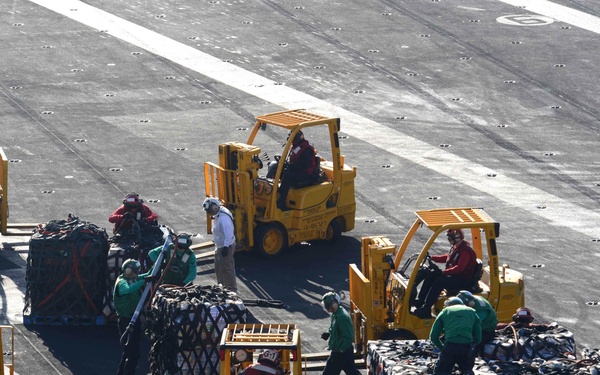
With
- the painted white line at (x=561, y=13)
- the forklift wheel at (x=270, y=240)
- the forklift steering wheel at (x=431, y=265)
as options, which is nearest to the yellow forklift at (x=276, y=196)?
the forklift wheel at (x=270, y=240)

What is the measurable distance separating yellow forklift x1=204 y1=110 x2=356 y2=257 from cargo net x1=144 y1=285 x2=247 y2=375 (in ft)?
19.6

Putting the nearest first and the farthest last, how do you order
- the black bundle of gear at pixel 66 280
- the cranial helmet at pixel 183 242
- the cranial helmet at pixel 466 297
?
the cranial helmet at pixel 466 297
the cranial helmet at pixel 183 242
the black bundle of gear at pixel 66 280

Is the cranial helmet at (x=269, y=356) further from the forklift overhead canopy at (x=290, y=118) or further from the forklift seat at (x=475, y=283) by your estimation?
the forklift overhead canopy at (x=290, y=118)

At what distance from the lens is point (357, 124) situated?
33.0m

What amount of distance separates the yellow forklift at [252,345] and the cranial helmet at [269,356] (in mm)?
69

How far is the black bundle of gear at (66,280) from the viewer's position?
820 inches

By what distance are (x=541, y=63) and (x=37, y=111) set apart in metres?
13.7

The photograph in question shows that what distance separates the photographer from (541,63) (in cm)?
3756

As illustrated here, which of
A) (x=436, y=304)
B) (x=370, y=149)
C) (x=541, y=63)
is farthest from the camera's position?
(x=541, y=63)

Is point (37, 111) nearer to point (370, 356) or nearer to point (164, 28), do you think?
point (164, 28)

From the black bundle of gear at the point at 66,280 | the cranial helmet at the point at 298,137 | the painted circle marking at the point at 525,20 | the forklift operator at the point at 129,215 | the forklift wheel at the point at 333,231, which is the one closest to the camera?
the black bundle of gear at the point at 66,280

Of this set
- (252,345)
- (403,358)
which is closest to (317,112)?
(403,358)

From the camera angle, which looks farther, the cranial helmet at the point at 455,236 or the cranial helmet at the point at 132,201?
the cranial helmet at the point at 132,201

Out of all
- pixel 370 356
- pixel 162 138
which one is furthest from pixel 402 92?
pixel 370 356
